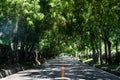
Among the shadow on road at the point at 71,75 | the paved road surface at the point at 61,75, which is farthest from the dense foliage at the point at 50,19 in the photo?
the shadow on road at the point at 71,75

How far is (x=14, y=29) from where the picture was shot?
1566 inches

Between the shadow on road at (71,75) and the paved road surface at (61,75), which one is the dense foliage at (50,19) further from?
the shadow on road at (71,75)

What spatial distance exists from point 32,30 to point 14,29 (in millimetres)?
7924

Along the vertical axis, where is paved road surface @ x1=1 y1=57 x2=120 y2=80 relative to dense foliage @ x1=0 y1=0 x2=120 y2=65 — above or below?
below

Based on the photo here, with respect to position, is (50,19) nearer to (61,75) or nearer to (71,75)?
(71,75)

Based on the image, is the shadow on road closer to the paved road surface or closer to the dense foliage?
the paved road surface

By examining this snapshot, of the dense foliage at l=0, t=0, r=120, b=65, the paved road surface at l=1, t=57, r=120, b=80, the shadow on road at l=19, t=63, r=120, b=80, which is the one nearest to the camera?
the shadow on road at l=19, t=63, r=120, b=80

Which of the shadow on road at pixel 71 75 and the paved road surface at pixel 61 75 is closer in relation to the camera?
the shadow on road at pixel 71 75

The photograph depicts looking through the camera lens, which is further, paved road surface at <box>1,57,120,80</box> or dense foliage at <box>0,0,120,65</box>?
dense foliage at <box>0,0,120,65</box>

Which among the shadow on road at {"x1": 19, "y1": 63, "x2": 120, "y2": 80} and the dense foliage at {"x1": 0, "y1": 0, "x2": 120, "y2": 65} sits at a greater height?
the dense foliage at {"x1": 0, "y1": 0, "x2": 120, "y2": 65}

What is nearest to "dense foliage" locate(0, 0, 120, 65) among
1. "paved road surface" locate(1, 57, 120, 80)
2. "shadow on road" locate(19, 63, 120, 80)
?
"paved road surface" locate(1, 57, 120, 80)

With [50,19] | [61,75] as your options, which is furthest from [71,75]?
[50,19]

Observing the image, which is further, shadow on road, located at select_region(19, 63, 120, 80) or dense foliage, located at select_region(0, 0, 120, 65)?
dense foliage, located at select_region(0, 0, 120, 65)

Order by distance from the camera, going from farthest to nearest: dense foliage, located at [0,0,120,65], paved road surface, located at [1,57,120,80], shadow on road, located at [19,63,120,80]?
1. dense foliage, located at [0,0,120,65]
2. paved road surface, located at [1,57,120,80]
3. shadow on road, located at [19,63,120,80]
